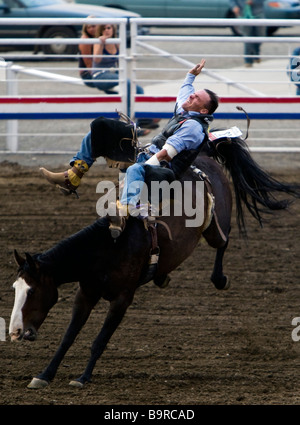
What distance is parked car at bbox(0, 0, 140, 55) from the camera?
688 inches

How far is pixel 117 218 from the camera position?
5.39m

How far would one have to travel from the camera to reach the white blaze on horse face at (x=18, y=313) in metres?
5.12

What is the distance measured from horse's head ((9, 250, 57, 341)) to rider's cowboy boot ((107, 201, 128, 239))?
52 cm

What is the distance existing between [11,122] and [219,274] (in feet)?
17.5

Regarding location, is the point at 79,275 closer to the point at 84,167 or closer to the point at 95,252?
the point at 95,252

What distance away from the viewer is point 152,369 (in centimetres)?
579

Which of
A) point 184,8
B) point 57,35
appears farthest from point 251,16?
point 57,35

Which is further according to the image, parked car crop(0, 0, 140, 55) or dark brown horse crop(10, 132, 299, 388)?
parked car crop(0, 0, 140, 55)

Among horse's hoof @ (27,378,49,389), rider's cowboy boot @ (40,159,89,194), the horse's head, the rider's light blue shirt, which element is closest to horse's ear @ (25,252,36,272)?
the horse's head

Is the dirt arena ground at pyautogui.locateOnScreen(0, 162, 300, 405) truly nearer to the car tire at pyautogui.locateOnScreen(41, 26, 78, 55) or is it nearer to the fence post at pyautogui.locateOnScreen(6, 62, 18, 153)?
the fence post at pyautogui.locateOnScreen(6, 62, 18, 153)

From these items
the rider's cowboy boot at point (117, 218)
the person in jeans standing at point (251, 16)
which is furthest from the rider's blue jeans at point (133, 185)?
the person in jeans standing at point (251, 16)

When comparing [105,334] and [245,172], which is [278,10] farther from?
[105,334]

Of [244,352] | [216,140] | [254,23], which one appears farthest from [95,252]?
[254,23]

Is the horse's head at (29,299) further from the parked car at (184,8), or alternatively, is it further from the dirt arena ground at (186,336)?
the parked car at (184,8)
